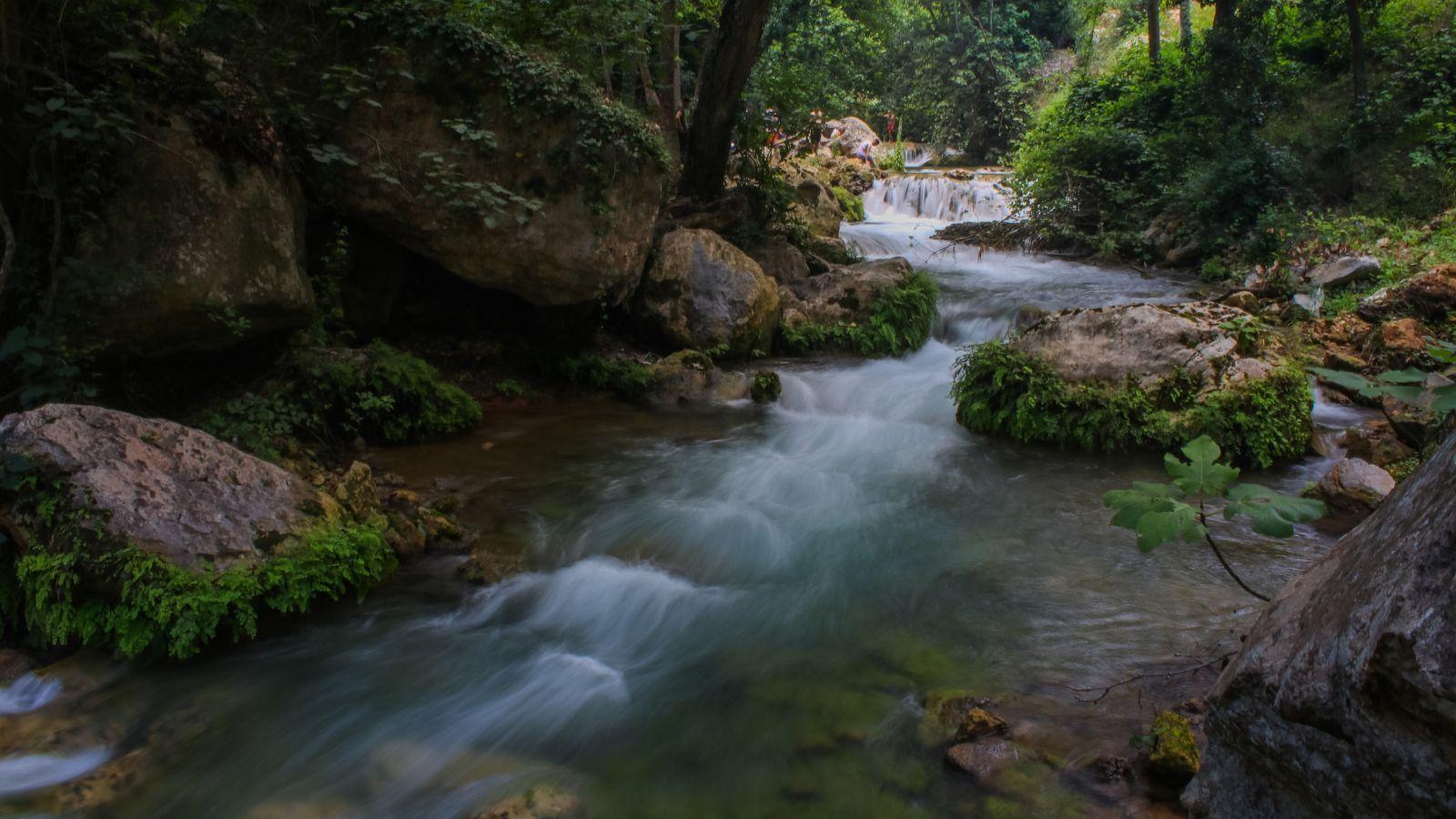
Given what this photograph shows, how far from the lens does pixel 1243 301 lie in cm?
938

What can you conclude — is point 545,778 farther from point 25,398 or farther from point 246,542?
point 25,398

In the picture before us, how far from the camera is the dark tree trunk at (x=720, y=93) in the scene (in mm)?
10227

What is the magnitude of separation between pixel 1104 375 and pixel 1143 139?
452 inches

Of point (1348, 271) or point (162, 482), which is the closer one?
point (162, 482)

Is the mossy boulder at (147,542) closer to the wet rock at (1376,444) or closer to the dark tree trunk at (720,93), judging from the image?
the wet rock at (1376,444)

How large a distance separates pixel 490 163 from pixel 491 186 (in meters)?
0.67

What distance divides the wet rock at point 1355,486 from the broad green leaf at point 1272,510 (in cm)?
347

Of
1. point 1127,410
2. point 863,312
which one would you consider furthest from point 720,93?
point 1127,410

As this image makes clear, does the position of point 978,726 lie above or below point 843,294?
below

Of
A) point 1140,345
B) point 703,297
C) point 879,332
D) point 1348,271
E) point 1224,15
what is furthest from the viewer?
point 1224,15

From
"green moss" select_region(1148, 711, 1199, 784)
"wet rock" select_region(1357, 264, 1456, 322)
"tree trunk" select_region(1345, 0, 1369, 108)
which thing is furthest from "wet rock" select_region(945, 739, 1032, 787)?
"tree trunk" select_region(1345, 0, 1369, 108)

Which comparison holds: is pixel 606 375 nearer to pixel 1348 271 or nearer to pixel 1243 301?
pixel 1243 301

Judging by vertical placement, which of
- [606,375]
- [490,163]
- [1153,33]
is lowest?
[606,375]

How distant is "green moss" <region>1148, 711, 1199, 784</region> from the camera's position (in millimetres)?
2723
